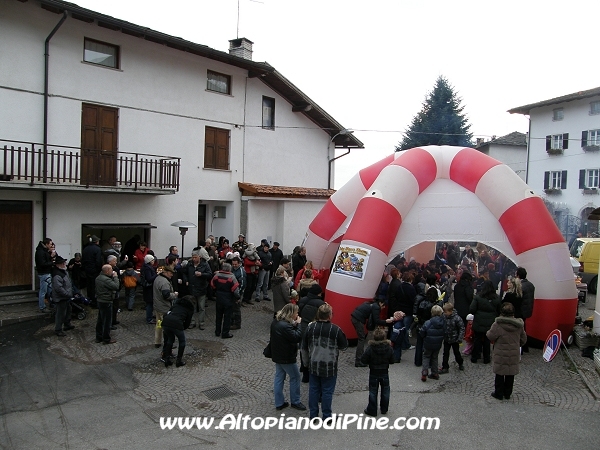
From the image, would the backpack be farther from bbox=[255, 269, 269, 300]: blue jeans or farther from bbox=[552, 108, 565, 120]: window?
bbox=[552, 108, 565, 120]: window

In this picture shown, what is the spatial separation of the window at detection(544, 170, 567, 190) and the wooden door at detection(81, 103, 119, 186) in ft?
103

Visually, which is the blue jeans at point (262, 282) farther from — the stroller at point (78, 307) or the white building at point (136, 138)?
the stroller at point (78, 307)

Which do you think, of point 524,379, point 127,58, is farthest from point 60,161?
point 524,379

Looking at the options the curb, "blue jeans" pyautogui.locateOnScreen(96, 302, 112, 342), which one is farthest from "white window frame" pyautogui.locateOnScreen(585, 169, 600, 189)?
the curb

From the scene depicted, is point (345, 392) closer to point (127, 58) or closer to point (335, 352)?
point (335, 352)

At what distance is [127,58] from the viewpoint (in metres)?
15.1

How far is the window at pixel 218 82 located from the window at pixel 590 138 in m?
26.4

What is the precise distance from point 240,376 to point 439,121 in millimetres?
38650

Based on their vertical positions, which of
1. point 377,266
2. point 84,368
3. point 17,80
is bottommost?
point 84,368

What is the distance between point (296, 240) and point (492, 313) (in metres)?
12.0

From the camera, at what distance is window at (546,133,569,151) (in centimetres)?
3400

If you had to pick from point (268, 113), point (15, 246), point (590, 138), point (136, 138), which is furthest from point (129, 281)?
point (590, 138)

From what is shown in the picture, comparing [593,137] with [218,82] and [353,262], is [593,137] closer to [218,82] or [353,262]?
[218,82]

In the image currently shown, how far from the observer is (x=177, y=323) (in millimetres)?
8320
